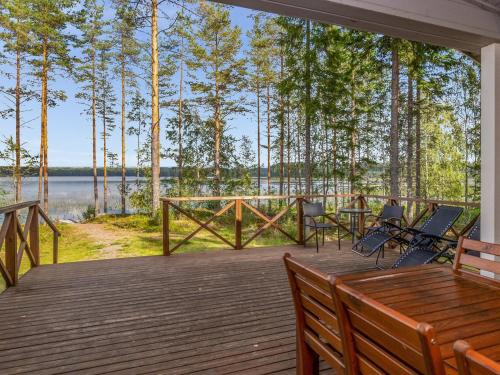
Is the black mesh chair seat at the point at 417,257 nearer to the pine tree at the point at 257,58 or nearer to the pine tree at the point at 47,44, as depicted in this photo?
the pine tree at the point at 257,58

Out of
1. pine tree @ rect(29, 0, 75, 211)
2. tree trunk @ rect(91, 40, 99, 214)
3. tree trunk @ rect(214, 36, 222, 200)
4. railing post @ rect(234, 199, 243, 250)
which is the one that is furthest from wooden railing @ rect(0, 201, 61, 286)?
tree trunk @ rect(91, 40, 99, 214)

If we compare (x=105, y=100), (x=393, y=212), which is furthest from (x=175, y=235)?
(x=105, y=100)

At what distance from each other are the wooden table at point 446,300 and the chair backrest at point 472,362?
1.47ft

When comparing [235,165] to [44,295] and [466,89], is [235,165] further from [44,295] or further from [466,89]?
[44,295]

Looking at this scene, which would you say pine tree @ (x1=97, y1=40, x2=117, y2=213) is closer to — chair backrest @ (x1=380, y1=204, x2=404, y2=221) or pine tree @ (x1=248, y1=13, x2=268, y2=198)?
pine tree @ (x1=248, y1=13, x2=268, y2=198)

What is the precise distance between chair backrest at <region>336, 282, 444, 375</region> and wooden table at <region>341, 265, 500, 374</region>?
0.20 metres

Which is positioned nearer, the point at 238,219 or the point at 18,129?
the point at 238,219

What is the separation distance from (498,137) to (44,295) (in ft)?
16.3

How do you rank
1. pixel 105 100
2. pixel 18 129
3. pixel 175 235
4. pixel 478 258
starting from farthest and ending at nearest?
pixel 105 100 → pixel 18 129 → pixel 175 235 → pixel 478 258

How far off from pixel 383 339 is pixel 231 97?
1408 cm

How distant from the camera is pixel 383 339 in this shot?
979mm

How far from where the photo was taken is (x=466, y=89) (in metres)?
12.1

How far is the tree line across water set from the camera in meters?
8.84

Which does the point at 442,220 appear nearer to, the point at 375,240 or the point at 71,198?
the point at 375,240
